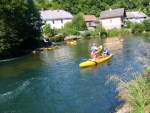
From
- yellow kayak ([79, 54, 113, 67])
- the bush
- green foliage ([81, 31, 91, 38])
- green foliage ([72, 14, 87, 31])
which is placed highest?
green foliage ([72, 14, 87, 31])

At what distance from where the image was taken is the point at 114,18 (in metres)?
76.5

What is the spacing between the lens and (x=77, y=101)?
51.4ft

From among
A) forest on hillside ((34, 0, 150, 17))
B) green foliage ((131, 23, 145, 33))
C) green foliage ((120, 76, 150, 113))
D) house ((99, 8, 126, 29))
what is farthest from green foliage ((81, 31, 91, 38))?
green foliage ((120, 76, 150, 113))

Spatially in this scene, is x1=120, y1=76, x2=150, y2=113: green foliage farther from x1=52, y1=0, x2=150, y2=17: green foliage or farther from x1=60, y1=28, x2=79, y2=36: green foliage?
x1=52, y1=0, x2=150, y2=17: green foliage

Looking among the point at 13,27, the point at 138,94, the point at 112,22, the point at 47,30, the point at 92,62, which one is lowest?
the point at 92,62

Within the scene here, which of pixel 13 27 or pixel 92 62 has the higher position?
pixel 13 27

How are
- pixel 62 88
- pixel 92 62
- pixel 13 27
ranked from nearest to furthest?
pixel 62 88 → pixel 92 62 → pixel 13 27

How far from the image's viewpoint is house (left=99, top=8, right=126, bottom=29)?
248 feet

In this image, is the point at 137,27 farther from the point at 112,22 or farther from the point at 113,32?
the point at 112,22

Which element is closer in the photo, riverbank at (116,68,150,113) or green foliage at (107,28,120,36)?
riverbank at (116,68,150,113)

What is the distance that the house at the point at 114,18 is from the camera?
75.5m

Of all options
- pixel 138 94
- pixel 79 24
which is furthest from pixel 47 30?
pixel 138 94

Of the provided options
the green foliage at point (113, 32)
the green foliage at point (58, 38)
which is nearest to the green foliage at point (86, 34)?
the green foliage at point (113, 32)

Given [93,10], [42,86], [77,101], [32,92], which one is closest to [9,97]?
[32,92]
